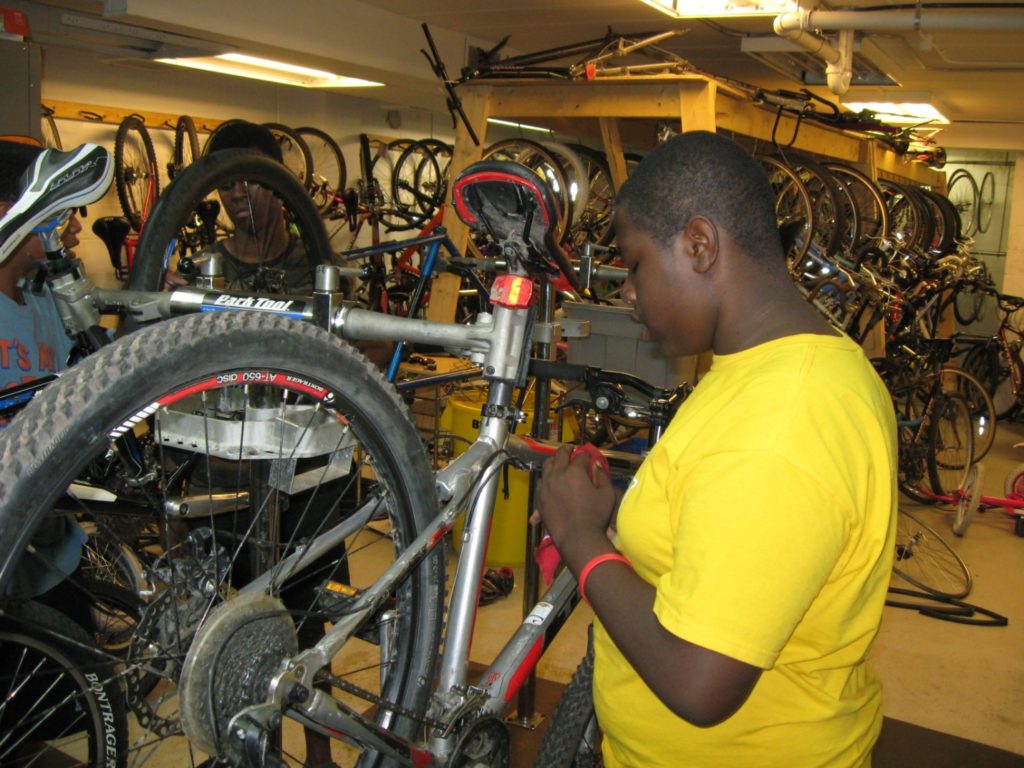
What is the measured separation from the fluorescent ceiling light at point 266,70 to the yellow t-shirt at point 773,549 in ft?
16.5

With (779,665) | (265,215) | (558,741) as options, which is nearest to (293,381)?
(779,665)

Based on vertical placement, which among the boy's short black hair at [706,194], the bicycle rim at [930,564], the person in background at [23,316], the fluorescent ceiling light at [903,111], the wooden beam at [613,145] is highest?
the fluorescent ceiling light at [903,111]

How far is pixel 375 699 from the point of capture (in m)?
1.30

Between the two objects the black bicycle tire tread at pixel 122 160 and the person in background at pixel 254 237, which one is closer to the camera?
the person in background at pixel 254 237

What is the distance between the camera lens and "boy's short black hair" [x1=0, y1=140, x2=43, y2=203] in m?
2.04

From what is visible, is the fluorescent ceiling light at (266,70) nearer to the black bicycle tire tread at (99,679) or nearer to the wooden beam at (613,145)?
the wooden beam at (613,145)

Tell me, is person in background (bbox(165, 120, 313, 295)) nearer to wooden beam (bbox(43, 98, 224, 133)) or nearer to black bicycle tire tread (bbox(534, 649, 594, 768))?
black bicycle tire tread (bbox(534, 649, 594, 768))

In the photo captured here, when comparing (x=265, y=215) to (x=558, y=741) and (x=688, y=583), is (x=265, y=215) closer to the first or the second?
(x=558, y=741)

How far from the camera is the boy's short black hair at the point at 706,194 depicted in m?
1.05

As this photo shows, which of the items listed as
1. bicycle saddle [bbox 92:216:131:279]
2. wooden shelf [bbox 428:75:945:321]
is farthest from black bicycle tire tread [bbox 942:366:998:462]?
bicycle saddle [bbox 92:216:131:279]

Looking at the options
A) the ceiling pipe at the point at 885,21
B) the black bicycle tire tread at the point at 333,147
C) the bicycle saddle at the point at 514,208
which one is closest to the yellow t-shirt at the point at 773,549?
the bicycle saddle at the point at 514,208

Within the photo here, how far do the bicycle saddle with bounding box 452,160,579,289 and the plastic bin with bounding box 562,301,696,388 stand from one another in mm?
1394

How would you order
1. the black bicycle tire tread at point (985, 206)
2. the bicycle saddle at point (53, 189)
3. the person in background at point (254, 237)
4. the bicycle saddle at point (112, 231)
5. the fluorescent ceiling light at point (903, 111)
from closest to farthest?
the bicycle saddle at point (53, 189) < the person in background at point (254, 237) < the bicycle saddle at point (112, 231) < the fluorescent ceiling light at point (903, 111) < the black bicycle tire tread at point (985, 206)

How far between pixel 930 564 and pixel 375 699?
3.76 m
